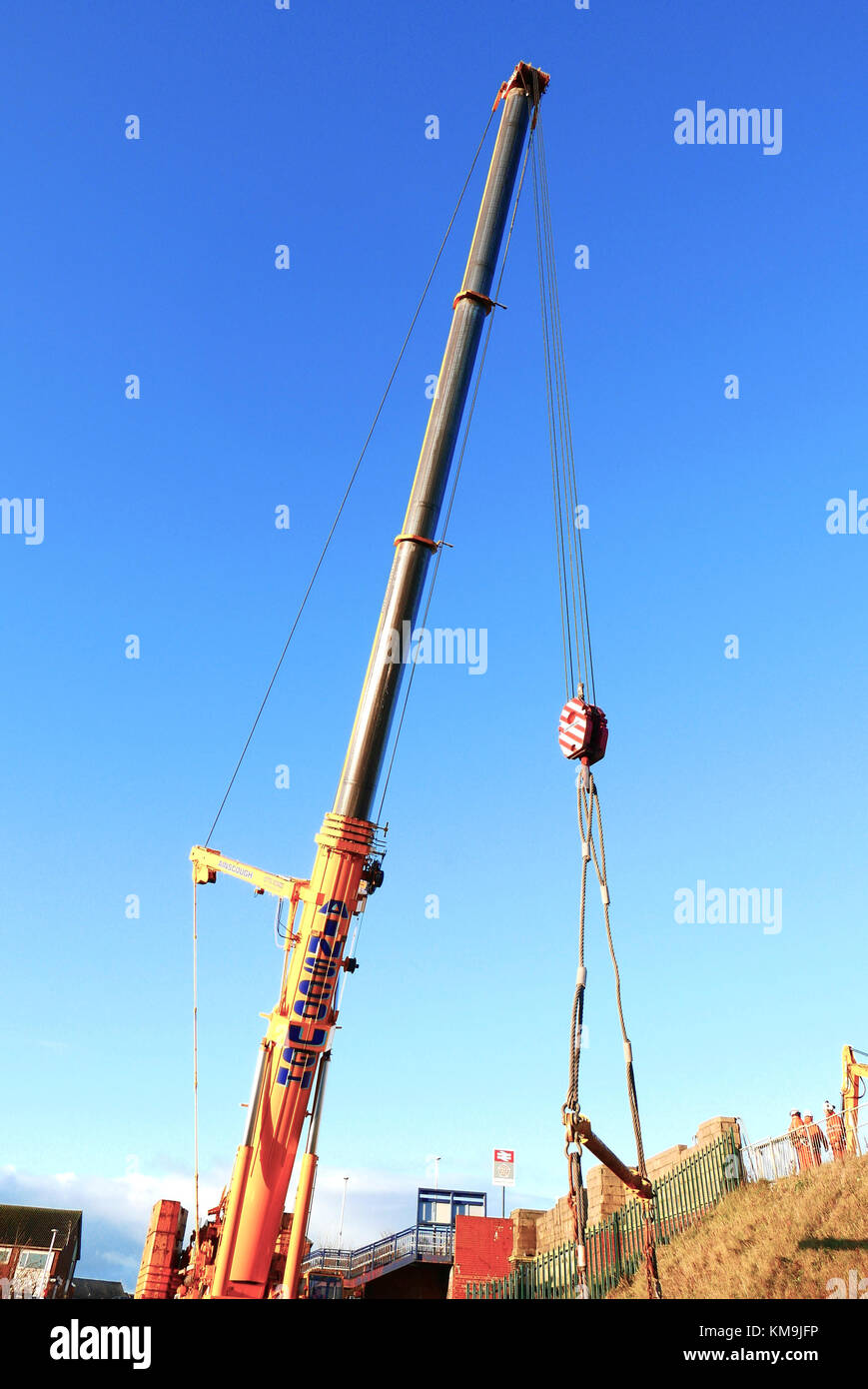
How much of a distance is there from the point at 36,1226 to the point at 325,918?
46441 millimetres

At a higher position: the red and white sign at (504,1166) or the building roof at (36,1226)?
the red and white sign at (504,1166)

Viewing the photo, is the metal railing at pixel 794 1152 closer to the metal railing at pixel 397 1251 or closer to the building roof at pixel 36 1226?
the metal railing at pixel 397 1251

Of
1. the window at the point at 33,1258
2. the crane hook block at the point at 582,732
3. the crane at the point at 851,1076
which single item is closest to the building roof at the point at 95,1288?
the window at the point at 33,1258

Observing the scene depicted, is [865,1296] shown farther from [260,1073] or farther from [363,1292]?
[363,1292]

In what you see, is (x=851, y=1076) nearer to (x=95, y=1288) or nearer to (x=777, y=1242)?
(x=777, y=1242)

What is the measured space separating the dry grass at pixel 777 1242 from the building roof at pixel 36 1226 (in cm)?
4212

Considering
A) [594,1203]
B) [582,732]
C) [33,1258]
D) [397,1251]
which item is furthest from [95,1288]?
[582,732]

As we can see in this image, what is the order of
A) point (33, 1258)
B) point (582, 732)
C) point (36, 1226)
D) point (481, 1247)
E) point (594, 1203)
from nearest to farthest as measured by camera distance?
point (582, 732), point (594, 1203), point (481, 1247), point (33, 1258), point (36, 1226)

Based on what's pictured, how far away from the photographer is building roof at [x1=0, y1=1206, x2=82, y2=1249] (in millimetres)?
50281

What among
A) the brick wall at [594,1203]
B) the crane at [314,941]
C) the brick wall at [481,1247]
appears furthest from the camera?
the brick wall at [481,1247]

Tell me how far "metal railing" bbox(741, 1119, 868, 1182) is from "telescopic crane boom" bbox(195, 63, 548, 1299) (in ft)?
30.6

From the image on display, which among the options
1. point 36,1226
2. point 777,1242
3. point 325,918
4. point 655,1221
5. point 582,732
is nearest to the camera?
point 582,732

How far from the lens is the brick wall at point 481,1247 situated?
2727 centimetres

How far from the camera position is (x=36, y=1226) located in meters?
52.1
